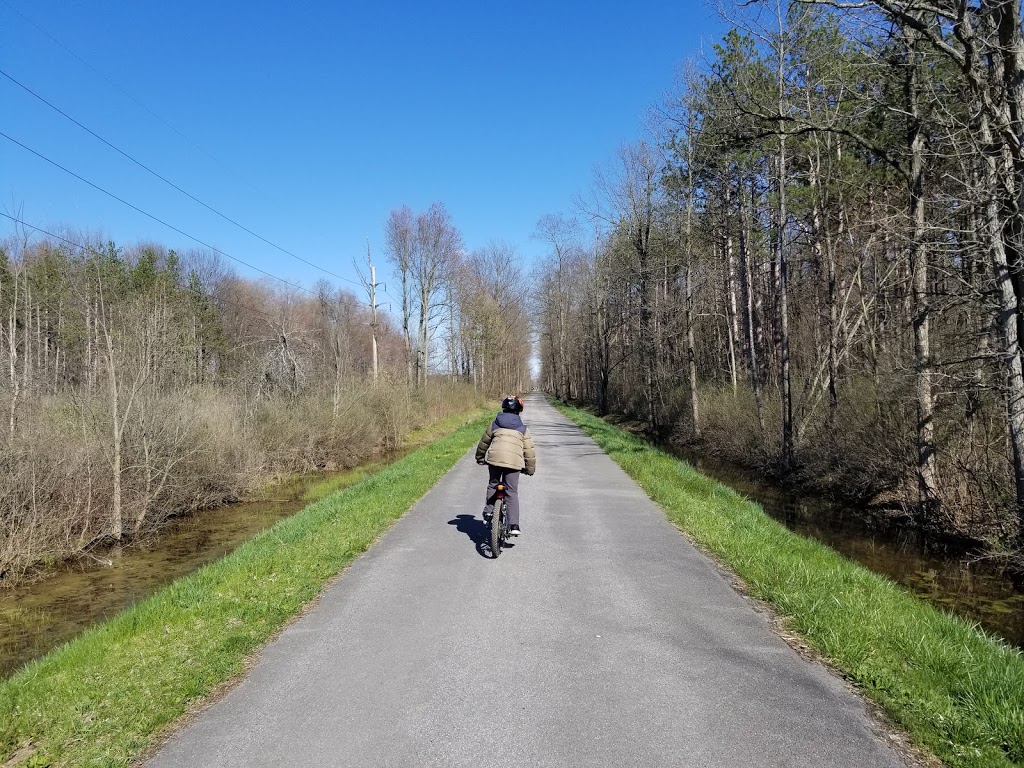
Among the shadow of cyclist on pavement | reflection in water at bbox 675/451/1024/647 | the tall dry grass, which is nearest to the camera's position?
reflection in water at bbox 675/451/1024/647

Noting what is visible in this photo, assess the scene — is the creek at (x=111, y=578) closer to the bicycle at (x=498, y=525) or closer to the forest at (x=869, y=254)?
the bicycle at (x=498, y=525)

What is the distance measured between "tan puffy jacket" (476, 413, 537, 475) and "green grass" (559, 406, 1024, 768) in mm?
2583

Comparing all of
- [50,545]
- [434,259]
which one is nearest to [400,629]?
[50,545]

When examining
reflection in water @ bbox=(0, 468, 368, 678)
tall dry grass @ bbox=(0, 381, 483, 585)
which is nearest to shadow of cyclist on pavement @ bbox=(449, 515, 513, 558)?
reflection in water @ bbox=(0, 468, 368, 678)

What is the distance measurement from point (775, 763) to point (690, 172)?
83.5ft

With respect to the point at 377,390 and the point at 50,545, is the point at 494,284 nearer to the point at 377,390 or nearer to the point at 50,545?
the point at 377,390

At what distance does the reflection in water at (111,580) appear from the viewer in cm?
703

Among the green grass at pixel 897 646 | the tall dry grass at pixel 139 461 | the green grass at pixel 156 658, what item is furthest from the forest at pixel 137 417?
the green grass at pixel 897 646

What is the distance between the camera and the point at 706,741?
347 cm

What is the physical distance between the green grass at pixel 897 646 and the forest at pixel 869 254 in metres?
3.40

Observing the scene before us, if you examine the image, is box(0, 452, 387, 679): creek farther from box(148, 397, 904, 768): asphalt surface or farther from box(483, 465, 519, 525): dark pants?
box(483, 465, 519, 525): dark pants

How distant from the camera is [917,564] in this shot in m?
8.96

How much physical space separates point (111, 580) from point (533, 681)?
793 centimetres

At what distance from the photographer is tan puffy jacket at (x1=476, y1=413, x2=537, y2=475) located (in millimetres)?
7777
